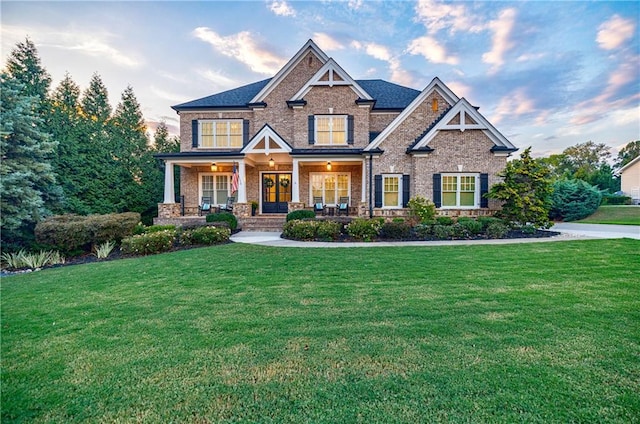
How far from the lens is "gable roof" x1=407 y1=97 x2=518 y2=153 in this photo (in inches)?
547

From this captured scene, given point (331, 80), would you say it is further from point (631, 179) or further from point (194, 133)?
point (631, 179)

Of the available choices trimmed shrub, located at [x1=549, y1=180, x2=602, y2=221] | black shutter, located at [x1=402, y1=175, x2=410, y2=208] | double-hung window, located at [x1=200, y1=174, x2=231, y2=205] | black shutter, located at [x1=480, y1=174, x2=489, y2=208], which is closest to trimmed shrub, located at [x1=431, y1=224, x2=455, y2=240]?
black shutter, located at [x1=402, y1=175, x2=410, y2=208]

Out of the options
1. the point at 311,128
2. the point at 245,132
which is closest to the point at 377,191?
the point at 311,128

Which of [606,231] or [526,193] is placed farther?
[606,231]

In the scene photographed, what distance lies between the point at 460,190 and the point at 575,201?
40.5 ft

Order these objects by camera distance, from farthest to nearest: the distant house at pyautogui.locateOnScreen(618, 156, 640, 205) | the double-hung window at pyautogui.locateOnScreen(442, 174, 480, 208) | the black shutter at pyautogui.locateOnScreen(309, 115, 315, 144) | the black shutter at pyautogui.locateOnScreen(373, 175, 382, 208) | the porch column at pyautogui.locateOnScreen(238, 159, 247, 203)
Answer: the distant house at pyautogui.locateOnScreen(618, 156, 640, 205), the black shutter at pyautogui.locateOnScreen(309, 115, 315, 144), the porch column at pyautogui.locateOnScreen(238, 159, 247, 203), the black shutter at pyautogui.locateOnScreen(373, 175, 382, 208), the double-hung window at pyautogui.locateOnScreen(442, 174, 480, 208)

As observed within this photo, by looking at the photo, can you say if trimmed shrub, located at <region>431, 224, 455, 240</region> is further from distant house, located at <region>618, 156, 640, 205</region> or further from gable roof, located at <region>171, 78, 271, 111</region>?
distant house, located at <region>618, 156, 640, 205</region>

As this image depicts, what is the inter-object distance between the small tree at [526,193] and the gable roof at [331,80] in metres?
8.91

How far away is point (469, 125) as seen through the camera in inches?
551

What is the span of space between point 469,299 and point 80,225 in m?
12.4

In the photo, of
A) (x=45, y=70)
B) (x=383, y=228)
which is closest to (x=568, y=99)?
(x=383, y=228)

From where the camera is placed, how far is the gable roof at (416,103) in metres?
15.0

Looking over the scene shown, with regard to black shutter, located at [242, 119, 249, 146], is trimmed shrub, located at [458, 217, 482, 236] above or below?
below

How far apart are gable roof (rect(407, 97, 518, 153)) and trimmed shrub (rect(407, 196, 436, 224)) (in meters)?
2.70
